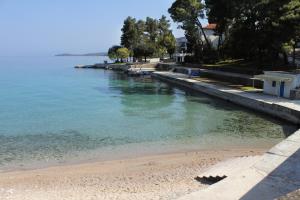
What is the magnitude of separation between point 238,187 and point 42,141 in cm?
1221

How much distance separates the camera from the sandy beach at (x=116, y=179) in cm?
1127

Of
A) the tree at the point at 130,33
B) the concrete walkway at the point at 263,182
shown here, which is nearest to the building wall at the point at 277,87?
the concrete walkway at the point at 263,182

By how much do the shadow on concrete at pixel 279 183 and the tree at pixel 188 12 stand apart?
49.2 metres

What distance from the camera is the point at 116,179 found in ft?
42.7

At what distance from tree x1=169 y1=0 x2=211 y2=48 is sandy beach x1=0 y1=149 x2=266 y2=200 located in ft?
148

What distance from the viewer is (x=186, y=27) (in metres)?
60.8

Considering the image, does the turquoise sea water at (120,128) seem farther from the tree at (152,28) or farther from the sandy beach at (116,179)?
the tree at (152,28)

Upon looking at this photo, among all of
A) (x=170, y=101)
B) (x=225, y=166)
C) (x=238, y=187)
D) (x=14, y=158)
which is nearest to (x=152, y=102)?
(x=170, y=101)

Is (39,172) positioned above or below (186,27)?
below

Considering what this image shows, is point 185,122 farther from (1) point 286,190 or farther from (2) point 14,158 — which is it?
(1) point 286,190

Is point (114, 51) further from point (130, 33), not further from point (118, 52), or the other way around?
point (130, 33)

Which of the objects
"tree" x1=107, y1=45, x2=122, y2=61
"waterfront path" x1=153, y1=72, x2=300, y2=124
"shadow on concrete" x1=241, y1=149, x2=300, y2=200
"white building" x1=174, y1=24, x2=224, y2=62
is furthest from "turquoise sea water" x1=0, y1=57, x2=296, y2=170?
"tree" x1=107, y1=45, x2=122, y2=61

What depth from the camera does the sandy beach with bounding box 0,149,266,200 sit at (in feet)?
37.0

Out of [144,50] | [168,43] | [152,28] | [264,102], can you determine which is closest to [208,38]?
[168,43]
